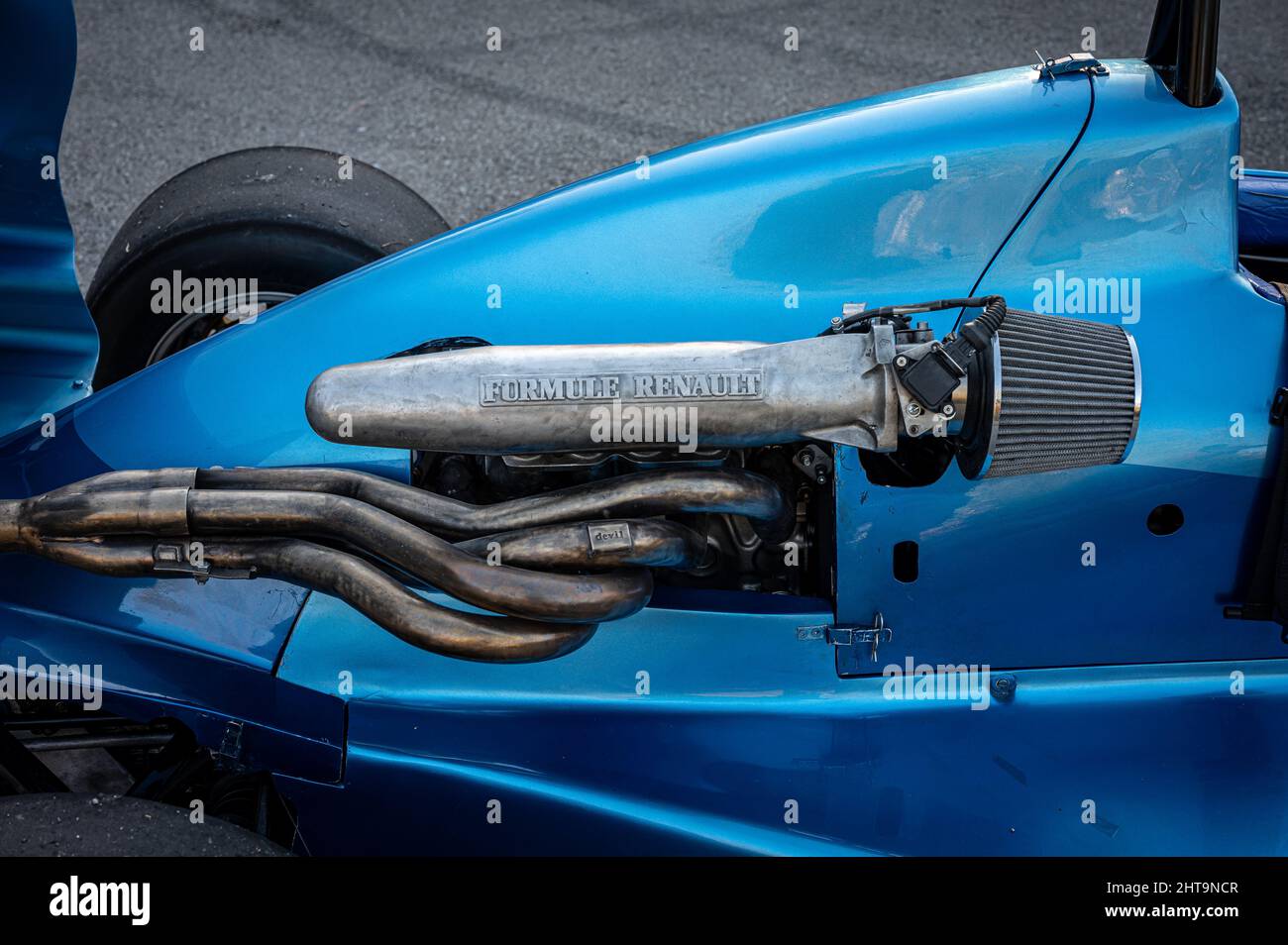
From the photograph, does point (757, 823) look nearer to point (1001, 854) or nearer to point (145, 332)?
point (1001, 854)

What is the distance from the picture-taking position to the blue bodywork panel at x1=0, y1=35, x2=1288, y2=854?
1.73 meters

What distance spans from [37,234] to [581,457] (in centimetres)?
93

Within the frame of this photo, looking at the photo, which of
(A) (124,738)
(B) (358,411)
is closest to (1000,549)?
(B) (358,411)

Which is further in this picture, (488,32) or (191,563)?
(488,32)

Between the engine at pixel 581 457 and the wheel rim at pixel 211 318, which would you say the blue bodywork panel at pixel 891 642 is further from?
the wheel rim at pixel 211 318

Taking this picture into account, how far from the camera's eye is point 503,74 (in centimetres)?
432

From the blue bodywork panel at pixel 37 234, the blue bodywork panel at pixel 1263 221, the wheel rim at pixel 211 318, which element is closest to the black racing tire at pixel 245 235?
the wheel rim at pixel 211 318

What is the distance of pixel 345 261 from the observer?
Result: 7.72 ft

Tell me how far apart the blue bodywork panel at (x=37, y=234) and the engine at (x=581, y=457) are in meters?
0.37

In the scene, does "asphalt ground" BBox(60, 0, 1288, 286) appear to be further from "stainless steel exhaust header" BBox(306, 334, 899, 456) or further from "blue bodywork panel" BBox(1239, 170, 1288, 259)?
"stainless steel exhaust header" BBox(306, 334, 899, 456)

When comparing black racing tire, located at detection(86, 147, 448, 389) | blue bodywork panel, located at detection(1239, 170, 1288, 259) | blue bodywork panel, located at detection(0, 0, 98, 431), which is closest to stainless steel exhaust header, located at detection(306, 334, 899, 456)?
blue bodywork panel, located at detection(0, 0, 98, 431)

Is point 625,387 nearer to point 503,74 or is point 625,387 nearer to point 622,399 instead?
point 622,399

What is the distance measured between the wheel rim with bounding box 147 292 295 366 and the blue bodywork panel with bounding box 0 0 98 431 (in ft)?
1.32
